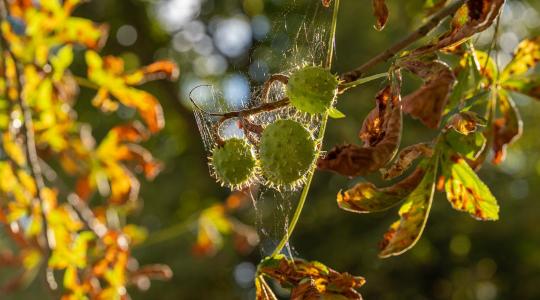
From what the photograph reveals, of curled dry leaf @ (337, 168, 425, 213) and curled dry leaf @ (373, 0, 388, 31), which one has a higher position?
curled dry leaf @ (373, 0, 388, 31)

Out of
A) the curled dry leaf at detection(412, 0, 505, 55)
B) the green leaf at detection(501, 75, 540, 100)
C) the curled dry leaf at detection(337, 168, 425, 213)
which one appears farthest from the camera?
the green leaf at detection(501, 75, 540, 100)

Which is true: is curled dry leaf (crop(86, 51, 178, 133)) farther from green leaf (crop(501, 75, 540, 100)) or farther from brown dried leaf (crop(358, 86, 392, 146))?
brown dried leaf (crop(358, 86, 392, 146))

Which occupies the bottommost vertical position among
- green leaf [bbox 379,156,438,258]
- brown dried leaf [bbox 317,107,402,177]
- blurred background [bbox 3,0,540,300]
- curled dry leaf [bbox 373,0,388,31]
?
blurred background [bbox 3,0,540,300]

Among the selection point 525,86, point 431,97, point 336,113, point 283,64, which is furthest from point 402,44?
point 525,86

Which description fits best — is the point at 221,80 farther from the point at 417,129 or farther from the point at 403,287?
the point at 403,287

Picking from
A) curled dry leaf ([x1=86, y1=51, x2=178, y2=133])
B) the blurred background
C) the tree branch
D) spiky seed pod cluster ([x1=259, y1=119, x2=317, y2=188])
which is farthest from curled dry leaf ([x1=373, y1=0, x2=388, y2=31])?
the blurred background

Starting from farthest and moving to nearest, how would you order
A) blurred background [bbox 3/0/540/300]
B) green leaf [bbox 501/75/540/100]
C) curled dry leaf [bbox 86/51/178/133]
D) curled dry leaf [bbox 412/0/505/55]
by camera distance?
blurred background [bbox 3/0/540/300], curled dry leaf [bbox 86/51/178/133], green leaf [bbox 501/75/540/100], curled dry leaf [bbox 412/0/505/55]
